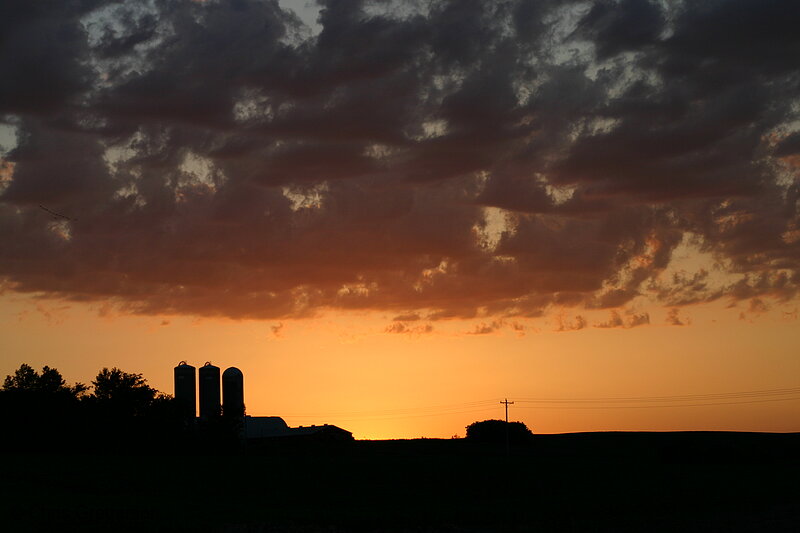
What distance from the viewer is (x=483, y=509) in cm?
6097

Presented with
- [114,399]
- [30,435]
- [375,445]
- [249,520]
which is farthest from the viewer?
[375,445]

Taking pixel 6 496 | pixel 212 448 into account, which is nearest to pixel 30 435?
pixel 212 448

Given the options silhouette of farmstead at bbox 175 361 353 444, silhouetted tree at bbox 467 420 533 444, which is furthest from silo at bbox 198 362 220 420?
silhouetted tree at bbox 467 420 533 444

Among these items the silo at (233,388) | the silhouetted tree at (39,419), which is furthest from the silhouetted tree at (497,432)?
the silhouetted tree at (39,419)

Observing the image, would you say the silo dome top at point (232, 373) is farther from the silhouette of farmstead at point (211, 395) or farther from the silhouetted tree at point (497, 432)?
the silhouetted tree at point (497, 432)

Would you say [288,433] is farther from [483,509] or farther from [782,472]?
[483,509]

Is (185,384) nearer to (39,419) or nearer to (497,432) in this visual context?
(39,419)

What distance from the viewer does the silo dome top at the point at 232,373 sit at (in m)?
118

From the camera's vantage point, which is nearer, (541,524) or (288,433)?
(541,524)

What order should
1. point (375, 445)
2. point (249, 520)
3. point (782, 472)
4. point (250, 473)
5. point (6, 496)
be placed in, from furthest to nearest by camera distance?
1. point (375, 445)
2. point (782, 472)
3. point (250, 473)
4. point (6, 496)
5. point (249, 520)

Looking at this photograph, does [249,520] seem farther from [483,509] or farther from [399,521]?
[483,509]

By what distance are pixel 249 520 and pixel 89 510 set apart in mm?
8847

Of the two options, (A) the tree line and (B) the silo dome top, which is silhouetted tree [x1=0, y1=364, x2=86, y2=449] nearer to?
(A) the tree line

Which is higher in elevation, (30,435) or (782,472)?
(30,435)
